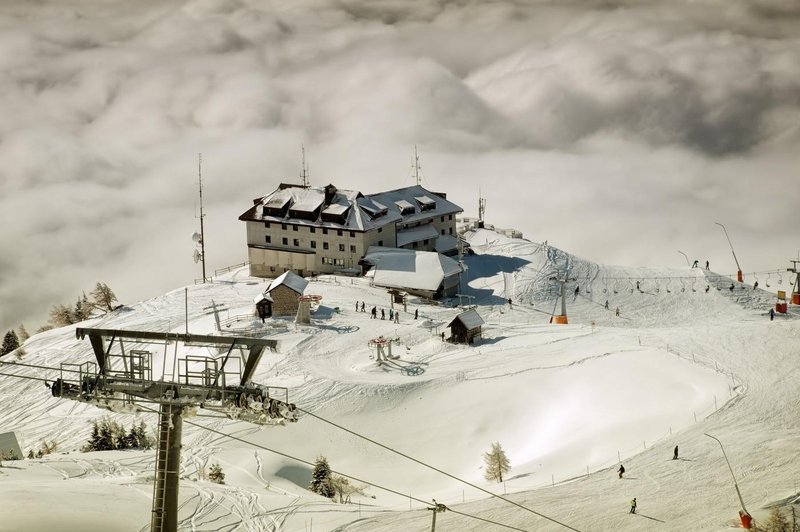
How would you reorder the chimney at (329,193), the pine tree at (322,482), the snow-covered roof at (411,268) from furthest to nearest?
the chimney at (329,193) < the snow-covered roof at (411,268) < the pine tree at (322,482)

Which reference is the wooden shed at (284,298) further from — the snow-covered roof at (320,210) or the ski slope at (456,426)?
the snow-covered roof at (320,210)

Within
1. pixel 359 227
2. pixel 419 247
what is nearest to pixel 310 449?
pixel 359 227

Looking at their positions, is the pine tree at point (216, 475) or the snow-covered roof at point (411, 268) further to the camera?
the snow-covered roof at point (411, 268)

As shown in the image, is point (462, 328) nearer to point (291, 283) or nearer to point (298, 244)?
point (291, 283)

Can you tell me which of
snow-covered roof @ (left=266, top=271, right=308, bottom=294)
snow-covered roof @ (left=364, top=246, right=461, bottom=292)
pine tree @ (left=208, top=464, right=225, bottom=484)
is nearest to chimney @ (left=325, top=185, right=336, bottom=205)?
snow-covered roof @ (left=364, top=246, right=461, bottom=292)

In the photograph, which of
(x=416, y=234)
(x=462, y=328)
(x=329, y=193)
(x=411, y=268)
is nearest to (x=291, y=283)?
(x=411, y=268)

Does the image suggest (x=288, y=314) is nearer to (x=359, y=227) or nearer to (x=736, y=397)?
(x=359, y=227)

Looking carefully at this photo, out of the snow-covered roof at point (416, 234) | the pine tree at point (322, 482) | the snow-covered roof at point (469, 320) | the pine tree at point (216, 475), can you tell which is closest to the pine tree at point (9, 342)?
the snow-covered roof at point (416, 234)

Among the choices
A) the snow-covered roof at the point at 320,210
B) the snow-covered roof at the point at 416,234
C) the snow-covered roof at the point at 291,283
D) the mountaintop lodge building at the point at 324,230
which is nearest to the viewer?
the snow-covered roof at the point at 291,283
